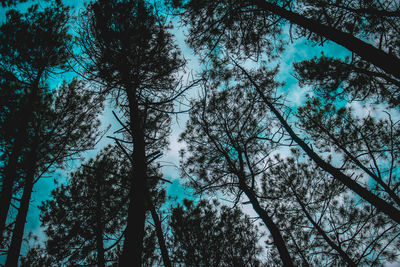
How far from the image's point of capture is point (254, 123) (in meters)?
6.80

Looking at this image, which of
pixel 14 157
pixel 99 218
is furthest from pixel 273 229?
pixel 14 157

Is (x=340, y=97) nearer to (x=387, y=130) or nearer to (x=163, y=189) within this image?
(x=387, y=130)

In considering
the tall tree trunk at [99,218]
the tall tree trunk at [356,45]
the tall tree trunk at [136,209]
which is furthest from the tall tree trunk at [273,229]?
the tall tree trunk at [99,218]

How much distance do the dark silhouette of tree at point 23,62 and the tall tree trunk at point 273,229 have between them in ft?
19.2

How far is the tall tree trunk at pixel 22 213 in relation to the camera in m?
4.39

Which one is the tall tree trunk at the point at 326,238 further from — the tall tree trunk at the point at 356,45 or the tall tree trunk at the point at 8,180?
the tall tree trunk at the point at 8,180

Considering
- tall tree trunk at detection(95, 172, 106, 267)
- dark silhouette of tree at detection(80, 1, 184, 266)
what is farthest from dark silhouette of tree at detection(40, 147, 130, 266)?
dark silhouette of tree at detection(80, 1, 184, 266)

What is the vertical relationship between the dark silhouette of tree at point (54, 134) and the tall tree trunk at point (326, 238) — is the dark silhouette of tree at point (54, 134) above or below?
above

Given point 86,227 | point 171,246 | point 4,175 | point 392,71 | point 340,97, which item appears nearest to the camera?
point 392,71

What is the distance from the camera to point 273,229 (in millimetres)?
4516

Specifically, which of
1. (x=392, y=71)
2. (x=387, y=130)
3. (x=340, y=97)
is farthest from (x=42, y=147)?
(x=387, y=130)

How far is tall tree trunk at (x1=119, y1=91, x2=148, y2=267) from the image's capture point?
6.82ft

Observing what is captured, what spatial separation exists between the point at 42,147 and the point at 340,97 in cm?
880

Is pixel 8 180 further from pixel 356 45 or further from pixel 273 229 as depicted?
pixel 356 45
